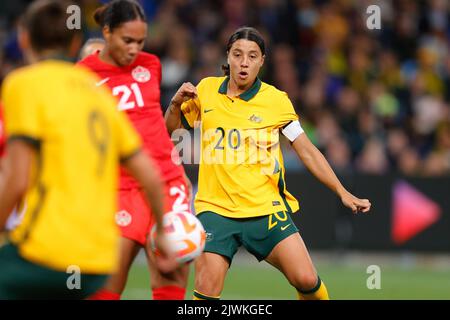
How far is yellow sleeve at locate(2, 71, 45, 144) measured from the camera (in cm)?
430

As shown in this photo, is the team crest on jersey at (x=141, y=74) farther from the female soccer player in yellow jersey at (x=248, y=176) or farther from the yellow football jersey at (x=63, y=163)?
the yellow football jersey at (x=63, y=163)

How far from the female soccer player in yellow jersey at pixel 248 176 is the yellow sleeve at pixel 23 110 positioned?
3.10 m

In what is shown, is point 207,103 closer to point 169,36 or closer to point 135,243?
Result: point 135,243

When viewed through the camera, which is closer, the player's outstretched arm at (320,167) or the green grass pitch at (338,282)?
the player's outstretched arm at (320,167)

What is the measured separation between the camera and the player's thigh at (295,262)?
723 cm

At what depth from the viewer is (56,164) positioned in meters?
4.34

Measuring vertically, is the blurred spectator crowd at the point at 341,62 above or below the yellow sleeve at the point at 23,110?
below

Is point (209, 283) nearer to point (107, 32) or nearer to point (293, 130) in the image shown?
point (293, 130)

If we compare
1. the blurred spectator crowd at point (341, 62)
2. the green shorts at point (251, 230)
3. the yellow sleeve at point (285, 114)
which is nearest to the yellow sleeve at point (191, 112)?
the yellow sleeve at point (285, 114)

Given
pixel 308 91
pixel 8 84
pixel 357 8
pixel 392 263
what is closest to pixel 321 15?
pixel 357 8

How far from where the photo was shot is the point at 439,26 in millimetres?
18734

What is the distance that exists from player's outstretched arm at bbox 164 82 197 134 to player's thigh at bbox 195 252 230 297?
1.03 metres

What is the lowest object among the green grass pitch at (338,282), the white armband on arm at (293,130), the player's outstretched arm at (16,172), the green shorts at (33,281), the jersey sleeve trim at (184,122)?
the green grass pitch at (338,282)

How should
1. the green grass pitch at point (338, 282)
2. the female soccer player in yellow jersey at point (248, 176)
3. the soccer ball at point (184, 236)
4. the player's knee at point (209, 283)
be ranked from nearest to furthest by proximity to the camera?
the soccer ball at point (184, 236)
the player's knee at point (209, 283)
the female soccer player in yellow jersey at point (248, 176)
the green grass pitch at point (338, 282)
